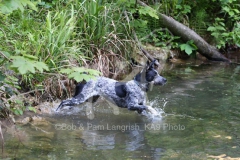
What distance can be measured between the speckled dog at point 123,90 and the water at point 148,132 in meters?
0.22

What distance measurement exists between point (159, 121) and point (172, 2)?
6.69 m

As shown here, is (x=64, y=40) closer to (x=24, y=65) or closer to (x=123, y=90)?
(x=123, y=90)

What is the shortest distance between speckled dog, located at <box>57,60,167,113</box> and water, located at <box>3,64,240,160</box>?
0.71ft

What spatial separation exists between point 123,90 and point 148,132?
3.57ft

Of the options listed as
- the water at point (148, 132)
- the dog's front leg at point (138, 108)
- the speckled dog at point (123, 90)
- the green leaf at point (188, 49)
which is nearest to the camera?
the water at point (148, 132)

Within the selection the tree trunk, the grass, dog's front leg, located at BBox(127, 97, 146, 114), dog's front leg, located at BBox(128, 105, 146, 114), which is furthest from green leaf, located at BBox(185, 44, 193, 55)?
dog's front leg, located at BBox(128, 105, 146, 114)

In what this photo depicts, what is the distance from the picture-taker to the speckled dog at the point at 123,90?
665 cm

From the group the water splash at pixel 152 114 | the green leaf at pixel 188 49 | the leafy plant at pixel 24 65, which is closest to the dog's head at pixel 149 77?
the water splash at pixel 152 114

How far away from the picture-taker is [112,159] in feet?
15.7

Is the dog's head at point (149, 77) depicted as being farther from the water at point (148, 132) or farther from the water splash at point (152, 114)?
the water at point (148, 132)

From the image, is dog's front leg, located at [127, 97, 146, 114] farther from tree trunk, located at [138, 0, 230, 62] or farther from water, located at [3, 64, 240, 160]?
tree trunk, located at [138, 0, 230, 62]

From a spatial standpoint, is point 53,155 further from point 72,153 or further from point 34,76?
point 34,76

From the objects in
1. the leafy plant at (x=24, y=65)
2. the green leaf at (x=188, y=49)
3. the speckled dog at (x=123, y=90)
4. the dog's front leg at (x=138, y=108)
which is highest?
the leafy plant at (x=24, y=65)

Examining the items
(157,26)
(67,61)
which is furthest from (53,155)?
(157,26)
